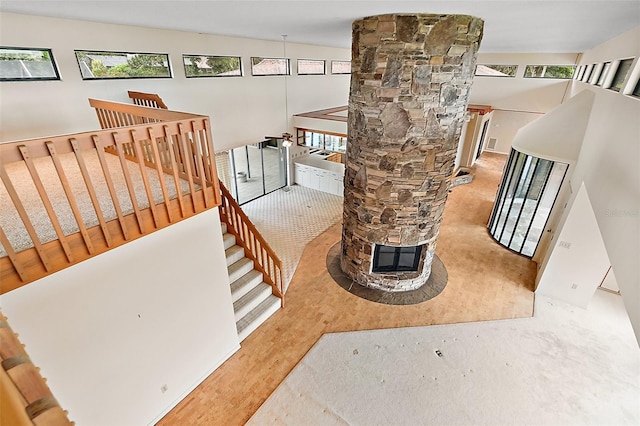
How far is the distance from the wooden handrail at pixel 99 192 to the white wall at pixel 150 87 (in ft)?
3.36

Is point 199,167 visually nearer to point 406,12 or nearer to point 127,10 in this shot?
point 127,10

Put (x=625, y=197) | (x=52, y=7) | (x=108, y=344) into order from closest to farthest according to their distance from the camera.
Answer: (x=625, y=197) < (x=108, y=344) < (x=52, y=7)

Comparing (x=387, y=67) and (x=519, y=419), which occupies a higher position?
(x=387, y=67)

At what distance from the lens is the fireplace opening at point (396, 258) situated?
18.7 feet

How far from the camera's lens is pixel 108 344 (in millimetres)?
2943

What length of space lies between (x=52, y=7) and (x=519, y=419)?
7.58 m

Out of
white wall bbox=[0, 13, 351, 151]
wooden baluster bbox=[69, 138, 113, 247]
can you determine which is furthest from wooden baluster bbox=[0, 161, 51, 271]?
white wall bbox=[0, 13, 351, 151]

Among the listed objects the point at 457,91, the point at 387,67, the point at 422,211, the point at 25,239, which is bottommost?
the point at 422,211

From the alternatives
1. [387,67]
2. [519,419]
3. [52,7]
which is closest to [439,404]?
[519,419]

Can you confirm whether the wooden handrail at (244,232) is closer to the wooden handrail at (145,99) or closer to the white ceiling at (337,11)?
the wooden handrail at (145,99)

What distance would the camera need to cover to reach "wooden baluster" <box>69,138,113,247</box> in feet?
7.60

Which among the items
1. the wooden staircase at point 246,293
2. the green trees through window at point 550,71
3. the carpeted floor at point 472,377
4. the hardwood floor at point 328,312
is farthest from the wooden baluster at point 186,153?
the green trees through window at point 550,71

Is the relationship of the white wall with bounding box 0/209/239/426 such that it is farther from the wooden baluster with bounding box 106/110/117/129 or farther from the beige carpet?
the wooden baluster with bounding box 106/110/117/129

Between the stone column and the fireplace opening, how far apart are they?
0.20 meters
